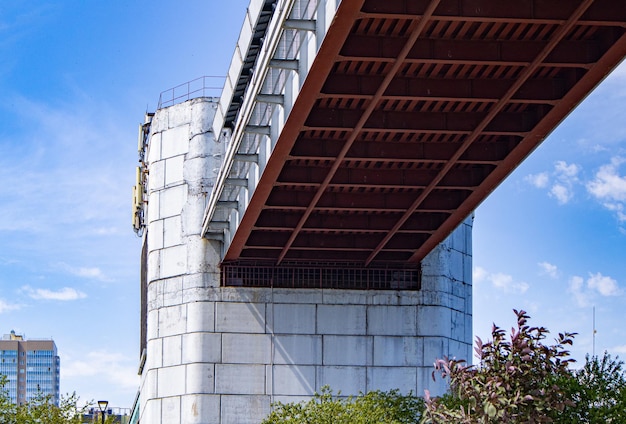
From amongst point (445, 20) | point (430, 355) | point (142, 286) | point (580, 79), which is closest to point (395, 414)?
point (430, 355)

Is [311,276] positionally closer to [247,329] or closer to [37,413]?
[247,329]

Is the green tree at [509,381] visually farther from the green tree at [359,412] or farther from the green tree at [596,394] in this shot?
the green tree at [359,412]

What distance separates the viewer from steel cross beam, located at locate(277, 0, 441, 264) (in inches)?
1014

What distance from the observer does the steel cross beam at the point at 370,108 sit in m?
25.8

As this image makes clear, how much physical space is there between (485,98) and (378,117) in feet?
11.3

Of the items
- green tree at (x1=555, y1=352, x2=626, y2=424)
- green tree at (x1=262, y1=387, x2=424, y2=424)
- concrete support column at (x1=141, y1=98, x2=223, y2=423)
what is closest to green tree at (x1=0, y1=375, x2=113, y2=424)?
concrete support column at (x1=141, y1=98, x2=223, y2=423)

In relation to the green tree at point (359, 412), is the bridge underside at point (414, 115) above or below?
above

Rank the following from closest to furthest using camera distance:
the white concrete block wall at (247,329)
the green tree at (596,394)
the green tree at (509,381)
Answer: the green tree at (509,381), the green tree at (596,394), the white concrete block wall at (247,329)

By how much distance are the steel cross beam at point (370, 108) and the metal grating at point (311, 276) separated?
2.98m

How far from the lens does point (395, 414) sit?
40156mm

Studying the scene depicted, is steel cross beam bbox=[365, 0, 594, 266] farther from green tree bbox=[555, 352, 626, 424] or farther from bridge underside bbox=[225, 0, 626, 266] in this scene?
green tree bbox=[555, 352, 626, 424]

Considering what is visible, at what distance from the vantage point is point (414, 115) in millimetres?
33125

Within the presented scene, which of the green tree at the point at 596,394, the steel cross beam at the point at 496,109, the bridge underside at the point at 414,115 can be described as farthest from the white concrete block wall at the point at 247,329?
the green tree at the point at 596,394

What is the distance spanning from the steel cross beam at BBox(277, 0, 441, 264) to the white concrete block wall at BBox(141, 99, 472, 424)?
12.8 ft
